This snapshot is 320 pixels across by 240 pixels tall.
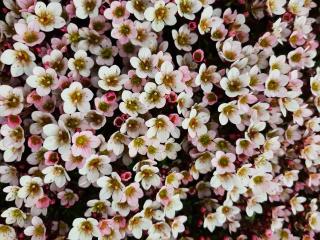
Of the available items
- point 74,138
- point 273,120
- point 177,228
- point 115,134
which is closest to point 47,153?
point 74,138

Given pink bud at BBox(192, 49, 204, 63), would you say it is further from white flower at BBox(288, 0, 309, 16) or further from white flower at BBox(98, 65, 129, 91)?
white flower at BBox(288, 0, 309, 16)

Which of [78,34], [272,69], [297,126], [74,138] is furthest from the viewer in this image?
[297,126]

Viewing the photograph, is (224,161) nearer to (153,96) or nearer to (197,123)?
(197,123)

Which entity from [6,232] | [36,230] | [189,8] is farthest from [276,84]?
[6,232]

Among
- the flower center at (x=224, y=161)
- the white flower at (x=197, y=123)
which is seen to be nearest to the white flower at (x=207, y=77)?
the white flower at (x=197, y=123)

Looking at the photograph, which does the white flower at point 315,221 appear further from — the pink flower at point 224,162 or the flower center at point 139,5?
the flower center at point 139,5

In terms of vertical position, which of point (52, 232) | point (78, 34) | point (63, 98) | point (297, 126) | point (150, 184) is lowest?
point (52, 232)

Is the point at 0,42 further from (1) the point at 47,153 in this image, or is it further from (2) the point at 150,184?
(2) the point at 150,184
